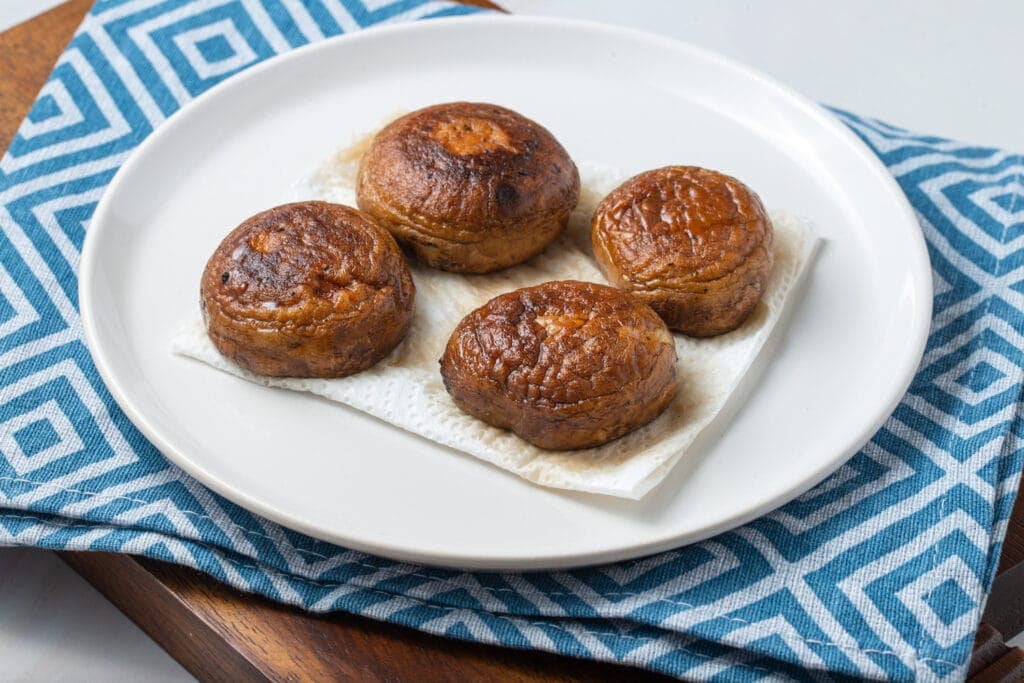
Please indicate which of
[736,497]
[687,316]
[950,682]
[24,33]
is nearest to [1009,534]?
[950,682]

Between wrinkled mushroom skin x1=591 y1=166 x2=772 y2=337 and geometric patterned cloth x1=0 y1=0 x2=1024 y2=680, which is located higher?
wrinkled mushroom skin x1=591 y1=166 x2=772 y2=337

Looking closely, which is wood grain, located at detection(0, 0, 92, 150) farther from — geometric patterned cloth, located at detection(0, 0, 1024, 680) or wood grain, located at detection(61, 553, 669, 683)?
wood grain, located at detection(61, 553, 669, 683)

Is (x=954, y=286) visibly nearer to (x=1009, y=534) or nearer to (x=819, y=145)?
(x=819, y=145)

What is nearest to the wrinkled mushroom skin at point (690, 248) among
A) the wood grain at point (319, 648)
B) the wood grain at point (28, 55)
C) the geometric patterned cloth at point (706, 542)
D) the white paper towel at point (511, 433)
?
the white paper towel at point (511, 433)

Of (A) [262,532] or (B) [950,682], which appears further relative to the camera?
(A) [262,532]

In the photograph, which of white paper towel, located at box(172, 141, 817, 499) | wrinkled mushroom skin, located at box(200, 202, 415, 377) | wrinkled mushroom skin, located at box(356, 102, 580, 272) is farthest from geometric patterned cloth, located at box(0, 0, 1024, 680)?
wrinkled mushroom skin, located at box(356, 102, 580, 272)

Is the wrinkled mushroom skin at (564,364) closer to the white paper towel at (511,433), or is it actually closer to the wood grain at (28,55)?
the white paper towel at (511,433)

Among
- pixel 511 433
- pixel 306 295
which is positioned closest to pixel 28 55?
pixel 306 295
